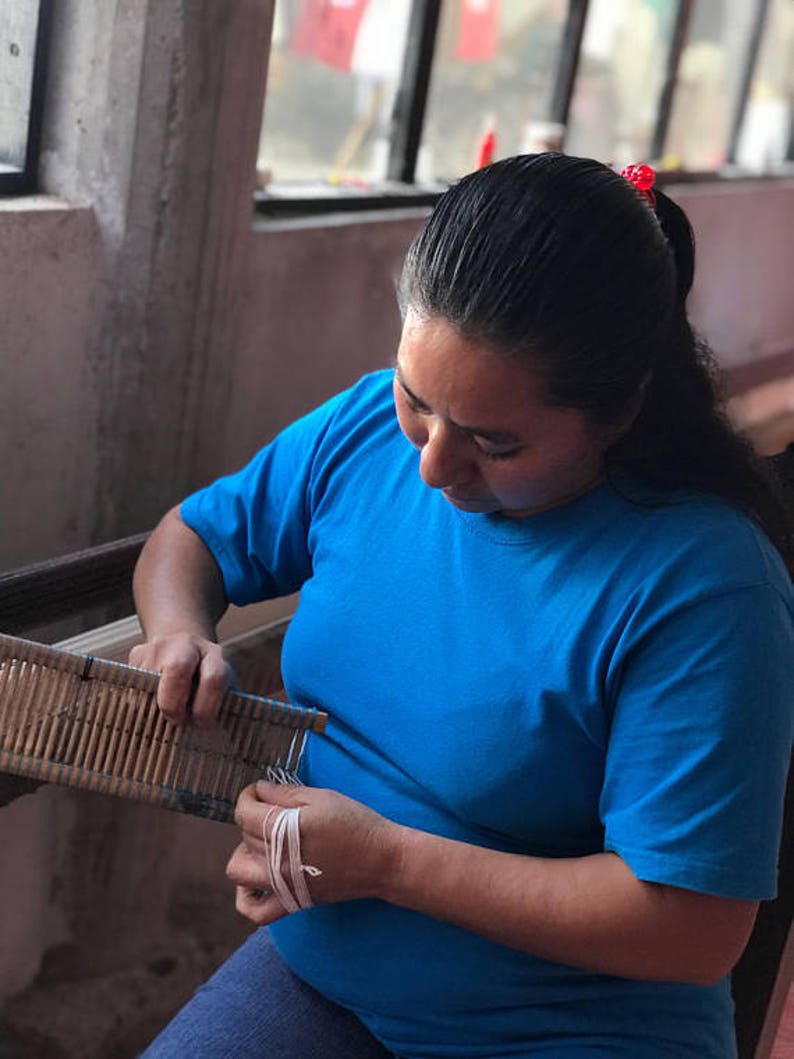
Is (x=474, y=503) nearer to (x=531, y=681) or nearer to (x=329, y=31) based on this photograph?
(x=531, y=681)

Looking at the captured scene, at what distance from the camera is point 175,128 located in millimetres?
2088

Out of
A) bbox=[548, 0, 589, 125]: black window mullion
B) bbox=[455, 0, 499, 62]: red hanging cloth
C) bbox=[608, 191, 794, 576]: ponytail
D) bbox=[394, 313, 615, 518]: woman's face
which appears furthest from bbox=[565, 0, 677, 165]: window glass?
bbox=[394, 313, 615, 518]: woman's face

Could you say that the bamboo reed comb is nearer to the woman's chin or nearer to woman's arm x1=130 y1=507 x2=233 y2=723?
woman's arm x1=130 y1=507 x2=233 y2=723

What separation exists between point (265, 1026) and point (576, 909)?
0.37m

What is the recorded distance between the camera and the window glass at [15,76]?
2012 mm

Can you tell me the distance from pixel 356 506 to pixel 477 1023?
0.51m

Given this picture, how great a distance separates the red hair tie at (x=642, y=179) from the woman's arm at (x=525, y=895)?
1.90ft

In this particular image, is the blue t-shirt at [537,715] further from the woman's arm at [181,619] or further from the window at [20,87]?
the window at [20,87]

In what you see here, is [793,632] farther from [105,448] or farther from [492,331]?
[105,448]

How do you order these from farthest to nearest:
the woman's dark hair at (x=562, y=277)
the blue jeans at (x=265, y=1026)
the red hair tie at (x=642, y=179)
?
the blue jeans at (x=265, y=1026) < the red hair tie at (x=642, y=179) < the woman's dark hair at (x=562, y=277)

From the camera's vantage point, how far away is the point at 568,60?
3.89 m

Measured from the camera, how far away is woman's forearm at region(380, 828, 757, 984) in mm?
1115

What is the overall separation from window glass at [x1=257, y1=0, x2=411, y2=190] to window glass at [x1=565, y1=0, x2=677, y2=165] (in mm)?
1116

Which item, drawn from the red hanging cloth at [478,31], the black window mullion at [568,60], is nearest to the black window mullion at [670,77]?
the black window mullion at [568,60]
